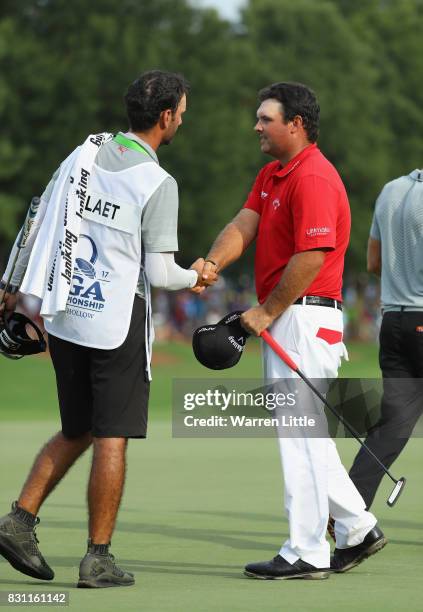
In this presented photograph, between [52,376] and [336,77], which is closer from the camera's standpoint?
[52,376]

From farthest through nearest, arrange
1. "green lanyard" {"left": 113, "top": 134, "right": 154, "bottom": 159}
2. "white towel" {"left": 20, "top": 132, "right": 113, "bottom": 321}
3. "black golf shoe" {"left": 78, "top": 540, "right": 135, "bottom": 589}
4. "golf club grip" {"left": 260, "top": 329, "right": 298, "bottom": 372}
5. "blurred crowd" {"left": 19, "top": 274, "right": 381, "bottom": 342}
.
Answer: "blurred crowd" {"left": 19, "top": 274, "right": 381, "bottom": 342}, "golf club grip" {"left": 260, "top": 329, "right": 298, "bottom": 372}, "green lanyard" {"left": 113, "top": 134, "right": 154, "bottom": 159}, "white towel" {"left": 20, "top": 132, "right": 113, "bottom": 321}, "black golf shoe" {"left": 78, "top": 540, "right": 135, "bottom": 589}

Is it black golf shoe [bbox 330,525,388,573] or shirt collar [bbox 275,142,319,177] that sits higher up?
shirt collar [bbox 275,142,319,177]

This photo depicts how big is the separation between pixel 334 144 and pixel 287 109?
46155mm

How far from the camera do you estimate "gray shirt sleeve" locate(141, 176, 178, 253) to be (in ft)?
21.4

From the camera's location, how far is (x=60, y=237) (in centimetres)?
Result: 650

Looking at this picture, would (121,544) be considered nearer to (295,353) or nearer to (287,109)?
(295,353)

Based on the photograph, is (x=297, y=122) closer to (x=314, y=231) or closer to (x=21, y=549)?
(x=314, y=231)

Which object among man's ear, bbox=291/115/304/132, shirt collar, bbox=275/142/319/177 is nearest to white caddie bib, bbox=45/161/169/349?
shirt collar, bbox=275/142/319/177

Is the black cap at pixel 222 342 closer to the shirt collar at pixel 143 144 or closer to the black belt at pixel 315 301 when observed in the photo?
the black belt at pixel 315 301

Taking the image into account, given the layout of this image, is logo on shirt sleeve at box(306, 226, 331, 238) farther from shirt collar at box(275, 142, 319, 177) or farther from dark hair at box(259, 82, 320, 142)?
dark hair at box(259, 82, 320, 142)

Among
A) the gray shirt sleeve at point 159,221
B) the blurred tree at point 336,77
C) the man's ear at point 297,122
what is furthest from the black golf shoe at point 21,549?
the blurred tree at point 336,77

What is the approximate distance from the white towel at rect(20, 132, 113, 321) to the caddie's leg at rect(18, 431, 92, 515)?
65 cm

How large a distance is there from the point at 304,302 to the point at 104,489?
132 cm

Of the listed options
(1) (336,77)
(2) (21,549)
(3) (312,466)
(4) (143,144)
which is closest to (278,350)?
(3) (312,466)
